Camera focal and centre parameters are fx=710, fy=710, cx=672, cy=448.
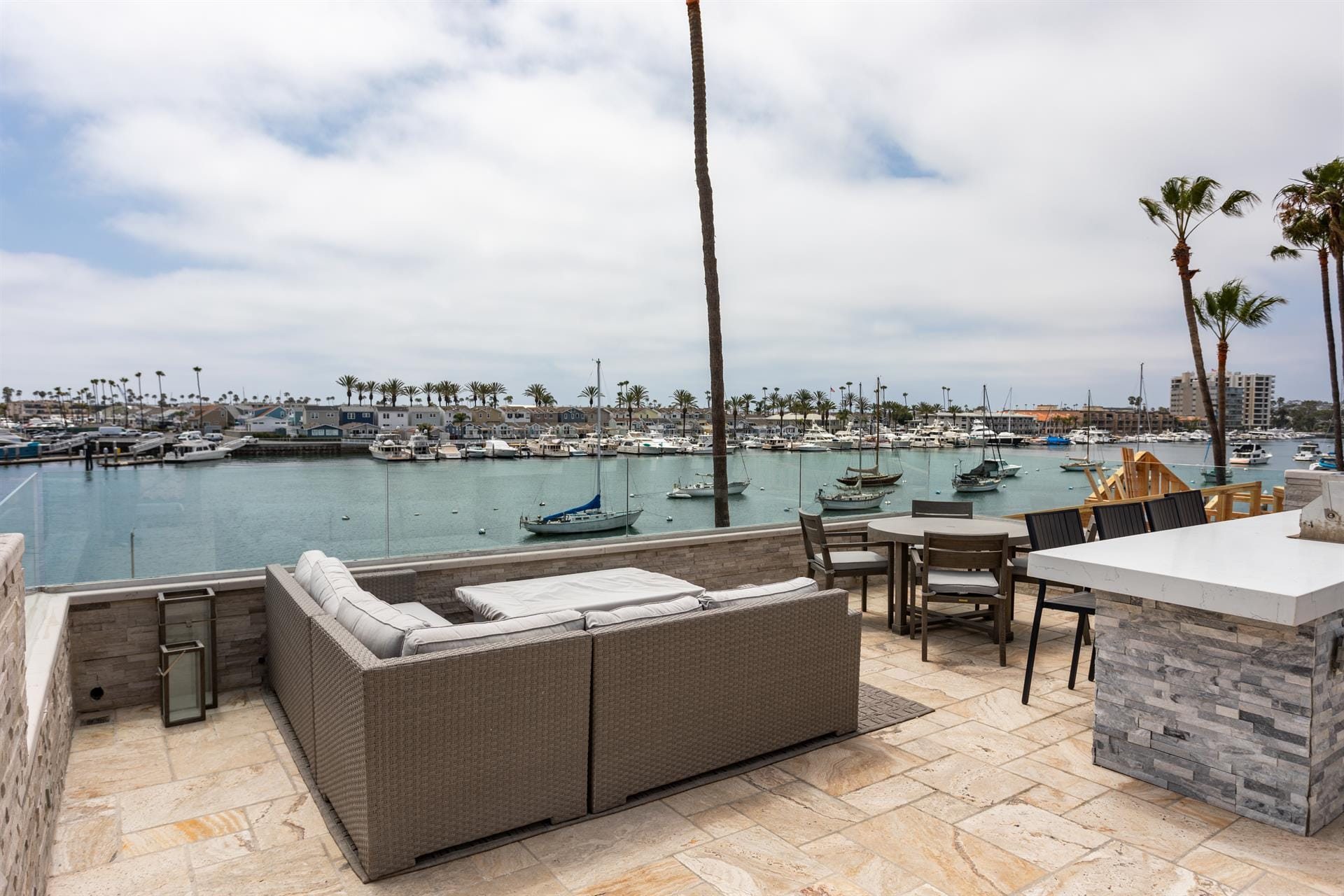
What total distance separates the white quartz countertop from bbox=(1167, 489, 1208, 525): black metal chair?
128 cm

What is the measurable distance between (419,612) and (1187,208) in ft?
51.6

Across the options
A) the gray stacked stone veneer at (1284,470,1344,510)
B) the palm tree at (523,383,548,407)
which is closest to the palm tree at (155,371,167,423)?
the palm tree at (523,383,548,407)

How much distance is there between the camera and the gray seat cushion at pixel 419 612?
3.47 meters

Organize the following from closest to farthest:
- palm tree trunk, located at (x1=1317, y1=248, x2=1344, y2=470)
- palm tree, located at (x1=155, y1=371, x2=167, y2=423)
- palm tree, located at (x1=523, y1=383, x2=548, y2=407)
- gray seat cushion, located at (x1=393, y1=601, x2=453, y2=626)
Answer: gray seat cushion, located at (x1=393, y1=601, x2=453, y2=626), palm tree trunk, located at (x1=1317, y1=248, x2=1344, y2=470), palm tree, located at (x1=155, y1=371, x2=167, y2=423), palm tree, located at (x1=523, y1=383, x2=548, y2=407)

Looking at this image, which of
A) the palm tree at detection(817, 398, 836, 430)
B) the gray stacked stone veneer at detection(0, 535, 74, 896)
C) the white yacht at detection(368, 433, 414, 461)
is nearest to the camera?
the gray stacked stone veneer at detection(0, 535, 74, 896)

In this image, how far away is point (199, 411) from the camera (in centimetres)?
1290

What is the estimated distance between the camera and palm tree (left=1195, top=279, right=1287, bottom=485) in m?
15.1

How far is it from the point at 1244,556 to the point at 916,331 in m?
20.2

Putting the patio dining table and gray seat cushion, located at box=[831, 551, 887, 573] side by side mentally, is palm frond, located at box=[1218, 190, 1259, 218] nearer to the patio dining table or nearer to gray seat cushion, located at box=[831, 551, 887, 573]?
the patio dining table

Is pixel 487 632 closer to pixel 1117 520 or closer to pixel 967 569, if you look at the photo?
pixel 967 569

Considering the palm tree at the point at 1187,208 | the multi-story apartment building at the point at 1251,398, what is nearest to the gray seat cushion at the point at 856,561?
the palm tree at the point at 1187,208

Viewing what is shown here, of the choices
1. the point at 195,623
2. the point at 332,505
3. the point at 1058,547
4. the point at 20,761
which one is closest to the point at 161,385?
the point at 332,505

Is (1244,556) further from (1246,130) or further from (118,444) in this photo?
(1246,130)

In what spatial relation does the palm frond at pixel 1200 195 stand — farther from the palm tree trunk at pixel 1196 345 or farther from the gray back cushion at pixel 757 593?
the gray back cushion at pixel 757 593
